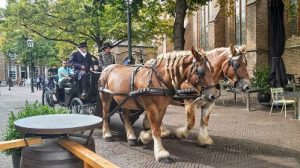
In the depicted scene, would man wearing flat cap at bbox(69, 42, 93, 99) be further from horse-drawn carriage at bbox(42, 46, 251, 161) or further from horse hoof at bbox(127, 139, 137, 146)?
horse hoof at bbox(127, 139, 137, 146)

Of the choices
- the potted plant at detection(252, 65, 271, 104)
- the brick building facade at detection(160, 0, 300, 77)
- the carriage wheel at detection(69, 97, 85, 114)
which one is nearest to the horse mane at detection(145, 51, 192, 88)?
the carriage wheel at detection(69, 97, 85, 114)

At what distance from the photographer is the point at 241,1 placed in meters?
25.4

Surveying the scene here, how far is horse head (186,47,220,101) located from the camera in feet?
19.9

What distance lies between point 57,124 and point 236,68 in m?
4.80

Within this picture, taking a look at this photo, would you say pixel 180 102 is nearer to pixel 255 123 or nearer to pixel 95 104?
pixel 95 104

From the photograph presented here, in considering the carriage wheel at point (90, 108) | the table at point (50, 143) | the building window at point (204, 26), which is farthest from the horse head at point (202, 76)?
the building window at point (204, 26)

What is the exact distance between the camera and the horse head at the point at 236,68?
711 cm

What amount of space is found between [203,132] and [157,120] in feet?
5.03

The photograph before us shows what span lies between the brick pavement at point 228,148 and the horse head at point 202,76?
120 centimetres

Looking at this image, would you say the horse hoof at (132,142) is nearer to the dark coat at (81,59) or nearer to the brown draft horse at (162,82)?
the brown draft horse at (162,82)

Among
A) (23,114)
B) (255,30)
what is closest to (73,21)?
(255,30)

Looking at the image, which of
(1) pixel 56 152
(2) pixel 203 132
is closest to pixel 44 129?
(1) pixel 56 152

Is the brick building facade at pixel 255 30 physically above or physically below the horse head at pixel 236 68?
above

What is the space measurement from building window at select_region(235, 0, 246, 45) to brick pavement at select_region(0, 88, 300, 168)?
15004 mm
